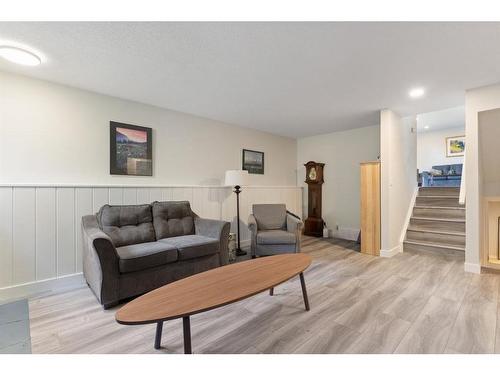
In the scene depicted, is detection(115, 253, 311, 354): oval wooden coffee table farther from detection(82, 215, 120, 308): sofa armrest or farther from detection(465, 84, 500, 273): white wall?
detection(465, 84, 500, 273): white wall

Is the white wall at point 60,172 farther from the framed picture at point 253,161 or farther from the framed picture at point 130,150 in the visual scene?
the framed picture at point 253,161

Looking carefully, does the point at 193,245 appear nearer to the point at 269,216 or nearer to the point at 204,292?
the point at 204,292

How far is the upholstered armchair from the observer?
3369 millimetres

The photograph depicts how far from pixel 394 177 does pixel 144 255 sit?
3.77 meters

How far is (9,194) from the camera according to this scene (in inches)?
91.8

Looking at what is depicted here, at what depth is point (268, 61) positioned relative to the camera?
2205 millimetres

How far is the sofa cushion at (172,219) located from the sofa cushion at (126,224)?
0.30ft

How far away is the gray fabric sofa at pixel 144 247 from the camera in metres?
2.10

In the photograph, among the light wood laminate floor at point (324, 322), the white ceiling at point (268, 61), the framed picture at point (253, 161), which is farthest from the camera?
the framed picture at point (253, 161)

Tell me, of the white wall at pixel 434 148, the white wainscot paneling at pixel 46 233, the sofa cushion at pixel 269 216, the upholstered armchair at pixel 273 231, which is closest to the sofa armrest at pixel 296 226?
the upholstered armchair at pixel 273 231

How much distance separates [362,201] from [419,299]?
6.18 ft

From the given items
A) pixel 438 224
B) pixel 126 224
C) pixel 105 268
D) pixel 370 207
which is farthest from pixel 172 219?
pixel 438 224

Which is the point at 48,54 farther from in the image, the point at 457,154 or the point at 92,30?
the point at 457,154

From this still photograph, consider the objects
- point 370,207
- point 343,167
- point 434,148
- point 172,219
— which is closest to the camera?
point 172,219
